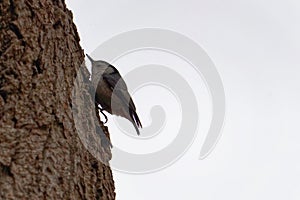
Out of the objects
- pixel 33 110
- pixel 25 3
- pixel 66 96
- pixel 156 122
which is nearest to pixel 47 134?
pixel 33 110

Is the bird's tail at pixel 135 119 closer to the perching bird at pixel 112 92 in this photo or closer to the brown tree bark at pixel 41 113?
the perching bird at pixel 112 92

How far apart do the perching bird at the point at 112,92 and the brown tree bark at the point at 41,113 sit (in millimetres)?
1048

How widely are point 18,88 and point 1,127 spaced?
0.87 ft

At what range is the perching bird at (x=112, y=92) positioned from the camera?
13.2 feet

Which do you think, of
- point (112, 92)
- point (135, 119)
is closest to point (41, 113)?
point (112, 92)

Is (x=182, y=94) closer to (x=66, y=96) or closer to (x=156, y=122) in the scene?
(x=156, y=122)

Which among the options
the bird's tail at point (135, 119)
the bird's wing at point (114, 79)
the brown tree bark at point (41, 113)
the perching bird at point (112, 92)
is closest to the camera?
the brown tree bark at point (41, 113)

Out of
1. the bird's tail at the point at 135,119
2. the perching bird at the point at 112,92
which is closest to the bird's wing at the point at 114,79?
the perching bird at the point at 112,92

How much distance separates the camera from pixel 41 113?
2.47 meters

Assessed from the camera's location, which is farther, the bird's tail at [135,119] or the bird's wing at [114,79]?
the bird's tail at [135,119]

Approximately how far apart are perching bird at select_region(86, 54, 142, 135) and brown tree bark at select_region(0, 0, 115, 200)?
1048 millimetres

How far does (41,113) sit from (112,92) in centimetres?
179

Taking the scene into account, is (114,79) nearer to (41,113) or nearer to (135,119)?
(135,119)

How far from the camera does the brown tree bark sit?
226cm
